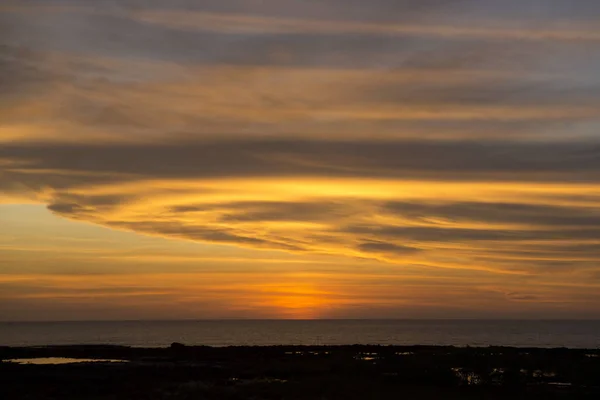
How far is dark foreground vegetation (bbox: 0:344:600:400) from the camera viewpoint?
36719 mm

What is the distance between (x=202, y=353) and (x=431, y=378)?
3090 centimetres

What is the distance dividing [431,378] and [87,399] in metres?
20.4

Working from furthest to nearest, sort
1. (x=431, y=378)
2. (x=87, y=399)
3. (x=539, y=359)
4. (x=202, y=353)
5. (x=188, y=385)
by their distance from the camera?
Result: (x=202, y=353), (x=539, y=359), (x=431, y=378), (x=188, y=385), (x=87, y=399)

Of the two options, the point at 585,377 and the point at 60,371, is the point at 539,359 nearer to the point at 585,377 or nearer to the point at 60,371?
the point at 585,377

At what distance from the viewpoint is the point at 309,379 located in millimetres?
43094

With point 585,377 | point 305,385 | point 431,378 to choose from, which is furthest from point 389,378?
point 585,377

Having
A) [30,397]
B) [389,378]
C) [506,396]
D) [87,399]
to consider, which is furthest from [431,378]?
[30,397]

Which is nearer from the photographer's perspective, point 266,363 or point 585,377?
point 585,377

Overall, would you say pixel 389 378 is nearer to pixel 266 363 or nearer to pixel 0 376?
pixel 266 363

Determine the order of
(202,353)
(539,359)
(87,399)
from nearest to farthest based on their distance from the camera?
(87,399)
(539,359)
(202,353)

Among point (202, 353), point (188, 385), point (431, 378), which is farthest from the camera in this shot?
point (202, 353)

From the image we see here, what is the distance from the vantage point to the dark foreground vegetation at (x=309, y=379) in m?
36.7

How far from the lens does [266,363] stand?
56.5 meters

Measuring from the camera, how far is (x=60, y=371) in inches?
1906
